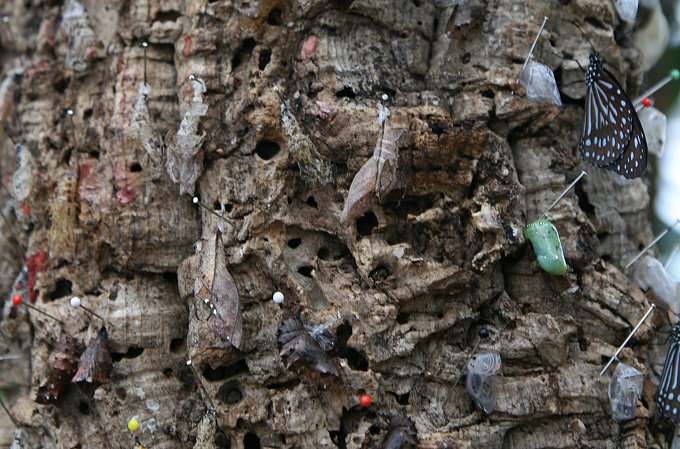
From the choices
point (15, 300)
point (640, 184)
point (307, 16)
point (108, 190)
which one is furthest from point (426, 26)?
point (15, 300)

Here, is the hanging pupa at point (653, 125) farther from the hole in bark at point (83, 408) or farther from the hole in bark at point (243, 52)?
the hole in bark at point (83, 408)

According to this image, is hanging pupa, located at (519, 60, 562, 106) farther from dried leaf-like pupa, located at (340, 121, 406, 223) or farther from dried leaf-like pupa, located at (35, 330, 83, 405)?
dried leaf-like pupa, located at (35, 330, 83, 405)

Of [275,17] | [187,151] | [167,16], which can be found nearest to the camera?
[187,151]

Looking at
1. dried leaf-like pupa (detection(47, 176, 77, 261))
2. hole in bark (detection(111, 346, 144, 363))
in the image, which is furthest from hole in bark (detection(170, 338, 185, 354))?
dried leaf-like pupa (detection(47, 176, 77, 261))

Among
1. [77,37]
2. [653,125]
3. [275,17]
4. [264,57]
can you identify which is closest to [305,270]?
[264,57]

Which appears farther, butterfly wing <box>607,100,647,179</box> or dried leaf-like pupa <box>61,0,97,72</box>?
dried leaf-like pupa <box>61,0,97,72</box>

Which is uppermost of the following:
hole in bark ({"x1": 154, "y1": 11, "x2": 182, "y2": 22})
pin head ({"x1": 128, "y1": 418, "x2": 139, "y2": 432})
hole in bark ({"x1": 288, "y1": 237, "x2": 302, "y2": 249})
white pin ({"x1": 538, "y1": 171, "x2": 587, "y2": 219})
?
hole in bark ({"x1": 154, "y1": 11, "x2": 182, "y2": 22})

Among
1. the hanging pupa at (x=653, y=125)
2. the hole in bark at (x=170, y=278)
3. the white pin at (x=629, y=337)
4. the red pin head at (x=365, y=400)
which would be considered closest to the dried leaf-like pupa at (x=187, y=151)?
the hole in bark at (x=170, y=278)

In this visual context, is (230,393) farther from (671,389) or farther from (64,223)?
(671,389)

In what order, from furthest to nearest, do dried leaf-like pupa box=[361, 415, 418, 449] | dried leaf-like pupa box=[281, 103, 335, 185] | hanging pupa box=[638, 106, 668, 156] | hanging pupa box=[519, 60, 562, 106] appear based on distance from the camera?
hanging pupa box=[638, 106, 668, 156] < hanging pupa box=[519, 60, 562, 106] < dried leaf-like pupa box=[281, 103, 335, 185] < dried leaf-like pupa box=[361, 415, 418, 449]
